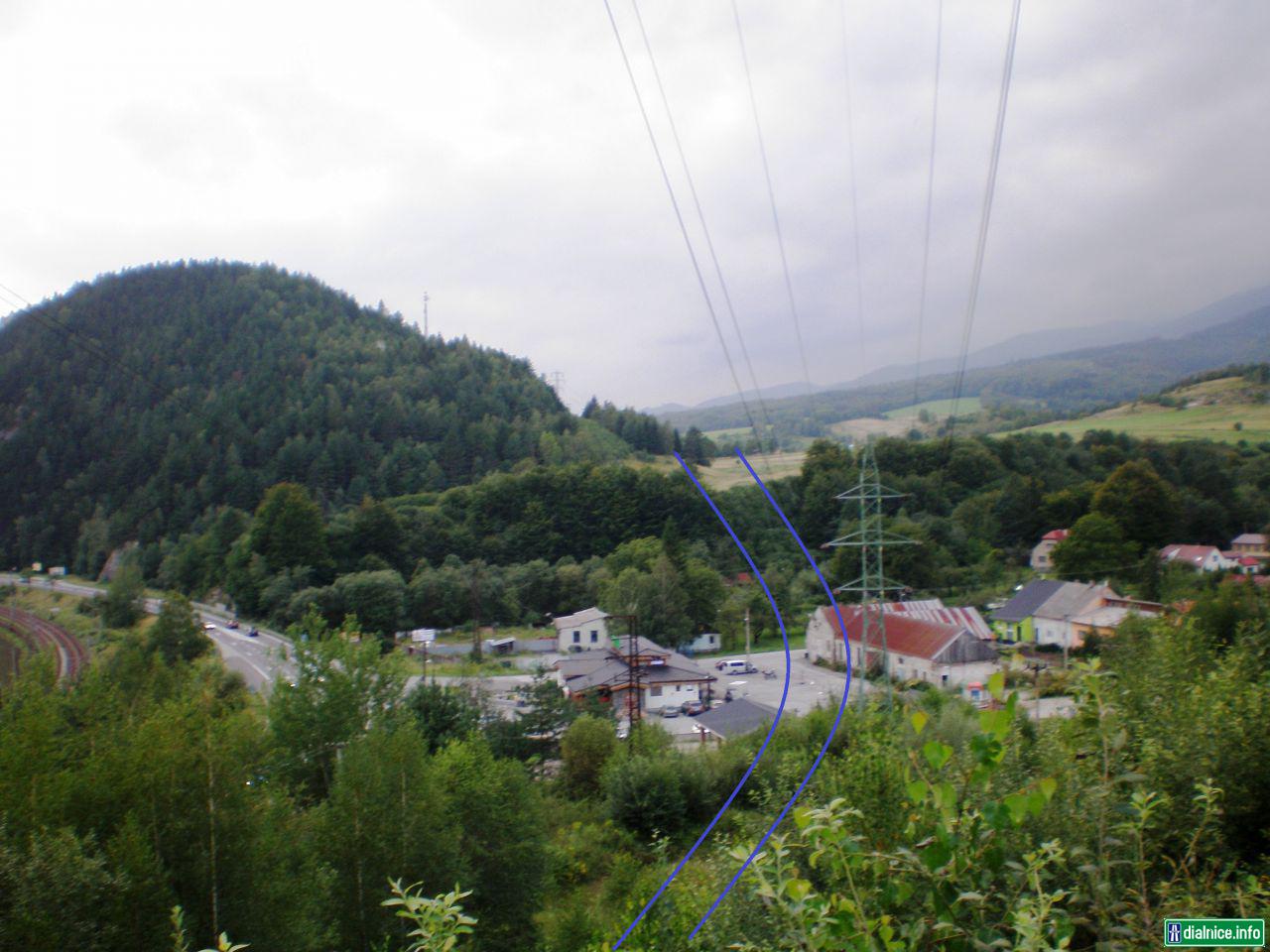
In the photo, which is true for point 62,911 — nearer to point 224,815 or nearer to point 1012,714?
point 224,815

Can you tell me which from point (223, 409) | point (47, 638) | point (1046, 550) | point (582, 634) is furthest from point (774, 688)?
point (223, 409)

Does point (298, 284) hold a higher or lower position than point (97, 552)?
higher

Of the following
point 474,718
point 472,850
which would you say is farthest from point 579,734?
point 472,850

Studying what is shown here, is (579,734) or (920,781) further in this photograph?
(579,734)

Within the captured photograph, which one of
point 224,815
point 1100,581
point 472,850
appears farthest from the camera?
point 1100,581

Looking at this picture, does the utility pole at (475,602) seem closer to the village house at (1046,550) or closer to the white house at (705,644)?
the white house at (705,644)

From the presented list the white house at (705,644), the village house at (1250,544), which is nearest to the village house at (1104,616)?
the village house at (1250,544)

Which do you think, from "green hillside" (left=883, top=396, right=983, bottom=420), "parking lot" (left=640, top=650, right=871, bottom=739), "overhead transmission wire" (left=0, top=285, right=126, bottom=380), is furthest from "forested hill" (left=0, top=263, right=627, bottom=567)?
"parking lot" (left=640, top=650, right=871, bottom=739)
